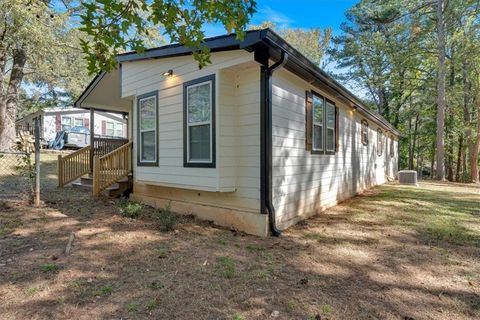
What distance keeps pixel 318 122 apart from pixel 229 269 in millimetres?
4386

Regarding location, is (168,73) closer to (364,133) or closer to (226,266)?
(226,266)

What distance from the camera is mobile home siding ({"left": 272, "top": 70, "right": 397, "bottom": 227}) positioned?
524 cm

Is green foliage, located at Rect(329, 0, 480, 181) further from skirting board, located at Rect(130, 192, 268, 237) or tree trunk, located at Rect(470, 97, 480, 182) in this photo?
skirting board, located at Rect(130, 192, 268, 237)

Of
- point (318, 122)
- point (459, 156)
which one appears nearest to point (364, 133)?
point (318, 122)

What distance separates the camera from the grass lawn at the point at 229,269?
2.72m

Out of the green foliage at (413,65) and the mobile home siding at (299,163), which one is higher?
the green foliage at (413,65)

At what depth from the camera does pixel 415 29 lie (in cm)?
2020

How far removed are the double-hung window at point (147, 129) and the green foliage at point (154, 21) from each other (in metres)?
3.16

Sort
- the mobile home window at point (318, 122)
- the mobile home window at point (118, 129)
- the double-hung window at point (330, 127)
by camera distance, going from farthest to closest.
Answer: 1. the mobile home window at point (118, 129)
2. the double-hung window at point (330, 127)
3. the mobile home window at point (318, 122)

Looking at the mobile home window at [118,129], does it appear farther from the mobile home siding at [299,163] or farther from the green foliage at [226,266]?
the green foliage at [226,266]

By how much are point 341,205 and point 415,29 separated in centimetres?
1787

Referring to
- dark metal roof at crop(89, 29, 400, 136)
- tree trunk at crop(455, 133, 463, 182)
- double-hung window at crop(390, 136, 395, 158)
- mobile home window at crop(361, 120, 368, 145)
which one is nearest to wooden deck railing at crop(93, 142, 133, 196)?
dark metal roof at crop(89, 29, 400, 136)

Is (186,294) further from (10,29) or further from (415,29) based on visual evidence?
(415,29)

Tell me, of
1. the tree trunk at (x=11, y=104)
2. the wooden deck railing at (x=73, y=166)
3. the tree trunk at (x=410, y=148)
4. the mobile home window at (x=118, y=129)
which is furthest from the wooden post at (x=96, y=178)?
the tree trunk at (x=410, y=148)
